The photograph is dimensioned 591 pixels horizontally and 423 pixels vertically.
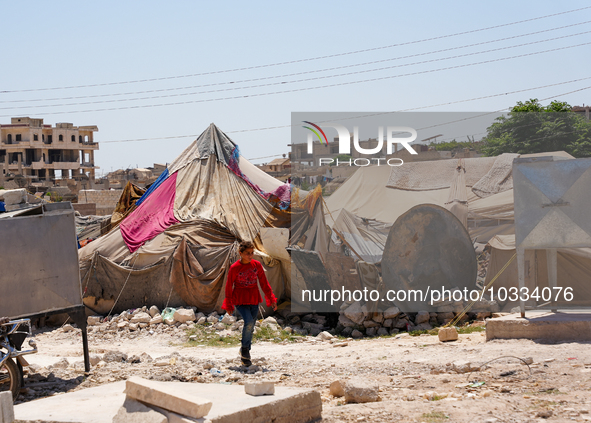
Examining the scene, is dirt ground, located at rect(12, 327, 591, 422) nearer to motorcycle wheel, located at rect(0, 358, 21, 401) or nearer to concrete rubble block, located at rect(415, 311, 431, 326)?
motorcycle wheel, located at rect(0, 358, 21, 401)

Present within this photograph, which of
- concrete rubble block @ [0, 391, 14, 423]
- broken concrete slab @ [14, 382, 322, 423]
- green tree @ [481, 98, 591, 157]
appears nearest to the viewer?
broken concrete slab @ [14, 382, 322, 423]

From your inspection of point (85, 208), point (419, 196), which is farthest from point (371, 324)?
point (85, 208)

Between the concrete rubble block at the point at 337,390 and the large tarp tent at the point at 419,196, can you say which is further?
the large tarp tent at the point at 419,196

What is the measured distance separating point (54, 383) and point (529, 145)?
2855 centimetres

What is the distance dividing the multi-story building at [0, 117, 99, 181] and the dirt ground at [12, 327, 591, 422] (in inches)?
2281

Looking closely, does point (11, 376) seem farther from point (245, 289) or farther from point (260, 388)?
point (260, 388)

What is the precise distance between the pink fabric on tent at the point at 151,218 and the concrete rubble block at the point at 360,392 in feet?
27.4

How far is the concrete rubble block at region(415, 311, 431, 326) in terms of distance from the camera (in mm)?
10620

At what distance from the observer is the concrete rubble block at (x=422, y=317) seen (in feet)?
34.8

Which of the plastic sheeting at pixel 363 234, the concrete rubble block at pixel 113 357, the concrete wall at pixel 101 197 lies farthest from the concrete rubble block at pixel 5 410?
the concrete wall at pixel 101 197

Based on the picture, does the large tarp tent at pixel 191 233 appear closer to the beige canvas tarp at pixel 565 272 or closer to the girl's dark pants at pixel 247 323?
the beige canvas tarp at pixel 565 272

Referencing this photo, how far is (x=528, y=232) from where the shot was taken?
7.80 m

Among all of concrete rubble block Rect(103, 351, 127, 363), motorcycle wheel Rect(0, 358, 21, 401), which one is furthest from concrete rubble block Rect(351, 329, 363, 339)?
motorcycle wheel Rect(0, 358, 21, 401)

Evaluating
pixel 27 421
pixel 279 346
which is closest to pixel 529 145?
pixel 279 346
